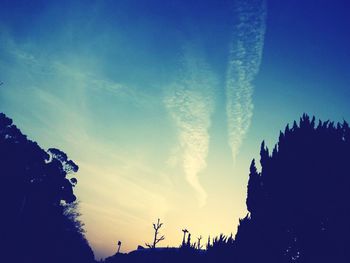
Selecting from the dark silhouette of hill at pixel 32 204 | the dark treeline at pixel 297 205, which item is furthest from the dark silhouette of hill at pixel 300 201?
the dark silhouette of hill at pixel 32 204

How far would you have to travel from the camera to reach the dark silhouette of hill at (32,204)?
107ft

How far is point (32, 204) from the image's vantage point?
40.7 meters

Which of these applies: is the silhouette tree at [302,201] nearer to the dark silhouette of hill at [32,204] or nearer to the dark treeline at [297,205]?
the dark treeline at [297,205]

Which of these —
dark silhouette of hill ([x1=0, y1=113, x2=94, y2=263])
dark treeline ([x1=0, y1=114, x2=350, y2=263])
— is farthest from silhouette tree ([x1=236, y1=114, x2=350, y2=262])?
dark silhouette of hill ([x1=0, y1=113, x2=94, y2=263])

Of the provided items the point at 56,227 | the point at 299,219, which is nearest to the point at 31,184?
the point at 56,227

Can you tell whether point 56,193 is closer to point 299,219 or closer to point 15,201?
point 15,201

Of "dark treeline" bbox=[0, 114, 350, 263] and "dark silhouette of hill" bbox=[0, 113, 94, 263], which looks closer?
"dark treeline" bbox=[0, 114, 350, 263]

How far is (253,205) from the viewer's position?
18062 millimetres

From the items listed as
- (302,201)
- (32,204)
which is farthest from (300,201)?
(32,204)

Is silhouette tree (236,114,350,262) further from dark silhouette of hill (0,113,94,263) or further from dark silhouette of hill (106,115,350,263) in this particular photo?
dark silhouette of hill (0,113,94,263)

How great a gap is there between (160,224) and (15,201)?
22016mm

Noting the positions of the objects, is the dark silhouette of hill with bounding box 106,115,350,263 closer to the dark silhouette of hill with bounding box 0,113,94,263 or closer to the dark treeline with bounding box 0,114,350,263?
the dark treeline with bounding box 0,114,350,263

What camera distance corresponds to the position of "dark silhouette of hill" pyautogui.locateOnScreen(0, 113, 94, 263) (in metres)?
32.7

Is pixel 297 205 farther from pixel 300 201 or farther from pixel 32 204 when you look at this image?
pixel 32 204
